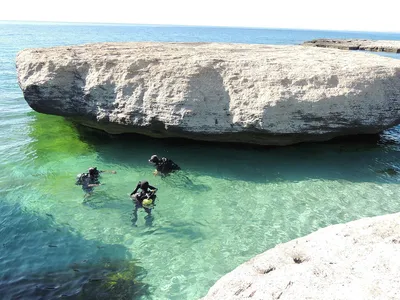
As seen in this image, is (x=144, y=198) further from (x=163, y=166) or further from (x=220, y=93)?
(x=220, y=93)

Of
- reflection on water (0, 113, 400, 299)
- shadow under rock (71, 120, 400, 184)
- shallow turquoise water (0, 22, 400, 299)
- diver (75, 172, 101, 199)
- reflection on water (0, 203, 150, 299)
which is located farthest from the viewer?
shadow under rock (71, 120, 400, 184)

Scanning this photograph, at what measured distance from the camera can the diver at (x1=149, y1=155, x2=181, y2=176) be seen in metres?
12.6

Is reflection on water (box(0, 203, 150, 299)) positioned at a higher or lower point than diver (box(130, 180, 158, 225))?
lower

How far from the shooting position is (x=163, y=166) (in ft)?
41.7

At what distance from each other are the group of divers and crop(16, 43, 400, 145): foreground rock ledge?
164 centimetres

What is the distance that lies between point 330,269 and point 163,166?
27.5ft

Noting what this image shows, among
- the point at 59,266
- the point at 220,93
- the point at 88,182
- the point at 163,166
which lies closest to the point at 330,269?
the point at 59,266

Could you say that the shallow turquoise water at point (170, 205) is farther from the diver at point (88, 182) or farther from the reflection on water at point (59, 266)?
the diver at point (88, 182)

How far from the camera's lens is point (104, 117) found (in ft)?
46.7

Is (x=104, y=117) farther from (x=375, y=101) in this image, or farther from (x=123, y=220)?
(x=375, y=101)

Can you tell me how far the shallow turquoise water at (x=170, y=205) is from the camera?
8.40 meters

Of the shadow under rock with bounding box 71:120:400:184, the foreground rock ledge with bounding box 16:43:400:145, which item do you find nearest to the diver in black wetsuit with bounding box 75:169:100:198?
the shadow under rock with bounding box 71:120:400:184

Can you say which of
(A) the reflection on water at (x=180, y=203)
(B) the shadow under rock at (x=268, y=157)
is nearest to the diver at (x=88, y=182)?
(A) the reflection on water at (x=180, y=203)

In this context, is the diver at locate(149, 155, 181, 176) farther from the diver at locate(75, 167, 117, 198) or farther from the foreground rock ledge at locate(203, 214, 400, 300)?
the foreground rock ledge at locate(203, 214, 400, 300)
